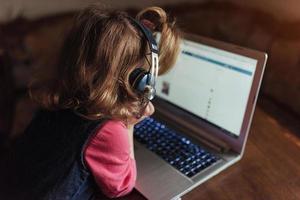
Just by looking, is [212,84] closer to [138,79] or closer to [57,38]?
[138,79]

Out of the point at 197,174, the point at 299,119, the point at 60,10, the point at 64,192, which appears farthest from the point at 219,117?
the point at 60,10

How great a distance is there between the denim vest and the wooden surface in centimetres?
13

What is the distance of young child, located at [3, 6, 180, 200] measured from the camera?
2.28ft

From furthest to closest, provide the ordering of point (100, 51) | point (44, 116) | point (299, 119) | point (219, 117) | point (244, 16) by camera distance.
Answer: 1. point (244, 16)
2. point (299, 119)
3. point (219, 117)
4. point (44, 116)
5. point (100, 51)

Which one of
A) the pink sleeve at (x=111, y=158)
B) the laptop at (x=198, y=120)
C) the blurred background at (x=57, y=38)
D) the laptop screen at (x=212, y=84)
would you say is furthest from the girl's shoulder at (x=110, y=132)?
the blurred background at (x=57, y=38)

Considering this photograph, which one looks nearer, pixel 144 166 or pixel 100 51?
pixel 100 51

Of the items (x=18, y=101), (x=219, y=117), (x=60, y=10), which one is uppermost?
(x=60, y=10)

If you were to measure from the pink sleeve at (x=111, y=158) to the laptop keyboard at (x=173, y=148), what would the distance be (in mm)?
153

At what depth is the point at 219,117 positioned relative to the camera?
0.91 m

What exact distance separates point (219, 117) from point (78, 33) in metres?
0.42

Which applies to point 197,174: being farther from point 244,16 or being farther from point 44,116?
point 244,16

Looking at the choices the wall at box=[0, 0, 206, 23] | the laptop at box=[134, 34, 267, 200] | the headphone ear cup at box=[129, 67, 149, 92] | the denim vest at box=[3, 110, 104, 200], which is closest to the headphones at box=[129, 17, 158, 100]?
the headphone ear cup at box=[129, 67, 149, 92]

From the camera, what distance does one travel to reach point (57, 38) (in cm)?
102

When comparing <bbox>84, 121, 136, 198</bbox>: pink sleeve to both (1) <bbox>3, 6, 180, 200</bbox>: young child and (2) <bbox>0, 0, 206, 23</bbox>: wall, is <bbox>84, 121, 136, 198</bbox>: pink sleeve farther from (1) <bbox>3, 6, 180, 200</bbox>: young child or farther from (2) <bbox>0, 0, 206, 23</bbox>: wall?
(2) <bbox>0, 0, 206, 23</bbox>: wall
